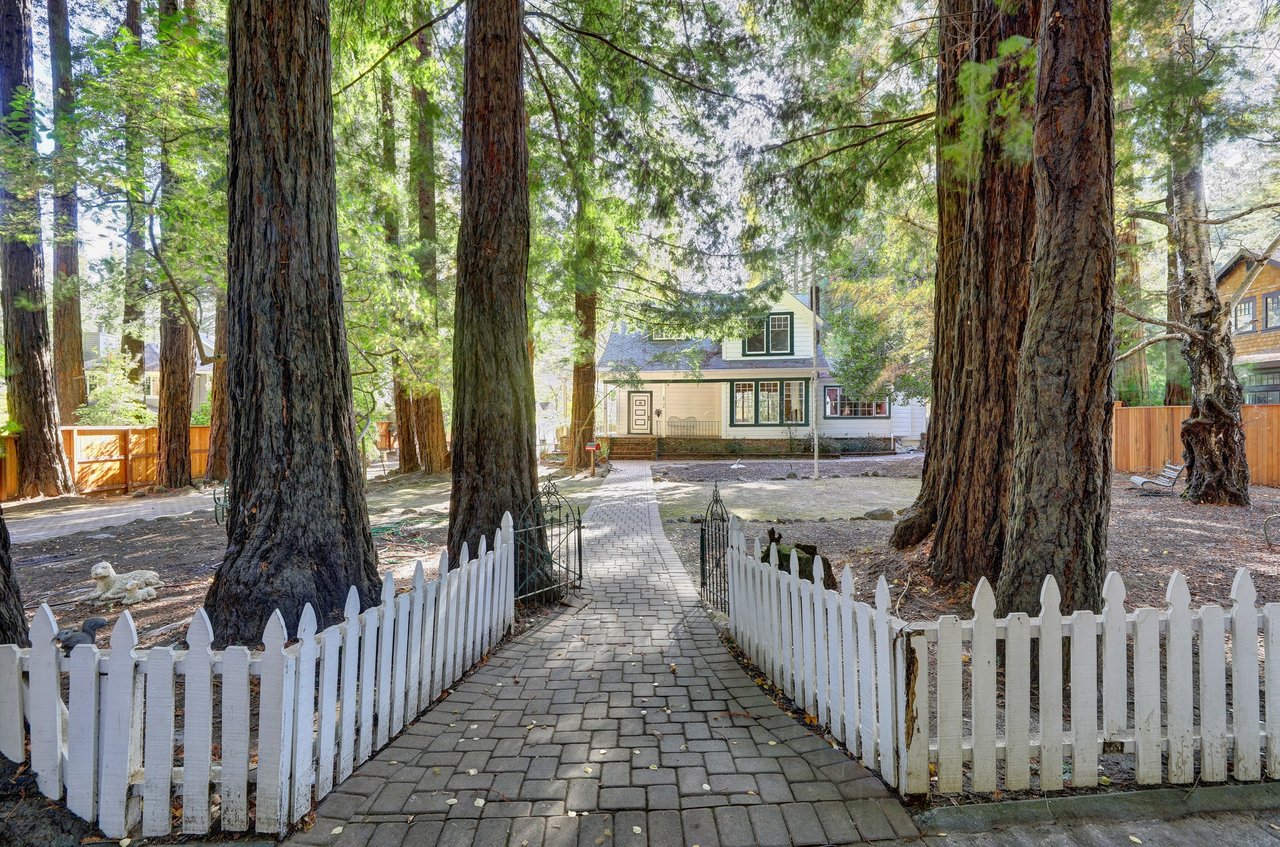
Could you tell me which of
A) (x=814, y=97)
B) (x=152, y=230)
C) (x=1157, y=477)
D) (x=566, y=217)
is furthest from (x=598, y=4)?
(x=1157, y=477)

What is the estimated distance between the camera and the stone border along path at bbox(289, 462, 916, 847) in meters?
Answer: 2.19

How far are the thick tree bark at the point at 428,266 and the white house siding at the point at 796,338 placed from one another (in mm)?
14105

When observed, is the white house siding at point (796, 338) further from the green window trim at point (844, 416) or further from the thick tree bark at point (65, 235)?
the thick tree bark at point (65, 235)

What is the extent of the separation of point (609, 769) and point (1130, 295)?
54.8ft

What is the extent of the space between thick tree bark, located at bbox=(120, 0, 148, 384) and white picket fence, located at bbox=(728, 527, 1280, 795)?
9450 mm

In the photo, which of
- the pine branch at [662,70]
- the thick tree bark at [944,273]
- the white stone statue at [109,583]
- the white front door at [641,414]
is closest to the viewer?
the white stone statue at [109,583]

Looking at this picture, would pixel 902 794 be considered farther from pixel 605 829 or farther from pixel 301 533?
pixel 301 533

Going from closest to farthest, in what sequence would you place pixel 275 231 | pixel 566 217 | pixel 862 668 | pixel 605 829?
pixel 605 829 → pixel 862 668 → pixel 275 231 → pixel 566 217

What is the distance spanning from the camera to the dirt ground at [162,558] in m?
4.54

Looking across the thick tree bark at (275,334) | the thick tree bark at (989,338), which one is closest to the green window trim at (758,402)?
the thick tree bark at (989,338)

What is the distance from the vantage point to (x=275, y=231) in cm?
369

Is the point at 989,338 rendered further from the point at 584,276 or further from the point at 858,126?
the point at 584,276

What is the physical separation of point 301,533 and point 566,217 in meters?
8.91

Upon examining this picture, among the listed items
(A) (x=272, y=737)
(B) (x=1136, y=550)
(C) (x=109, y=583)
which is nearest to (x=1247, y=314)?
(B) (x=1136, y=550)
